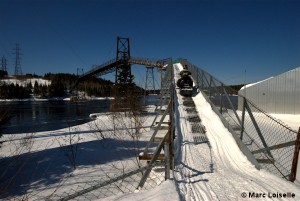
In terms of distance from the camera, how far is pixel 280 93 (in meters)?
21.0

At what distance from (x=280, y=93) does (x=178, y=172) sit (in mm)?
19652

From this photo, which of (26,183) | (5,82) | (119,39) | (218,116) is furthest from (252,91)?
(119,39)

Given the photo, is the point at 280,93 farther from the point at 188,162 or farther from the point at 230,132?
the point at 188,162

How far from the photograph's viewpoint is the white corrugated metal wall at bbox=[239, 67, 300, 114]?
66.8ft

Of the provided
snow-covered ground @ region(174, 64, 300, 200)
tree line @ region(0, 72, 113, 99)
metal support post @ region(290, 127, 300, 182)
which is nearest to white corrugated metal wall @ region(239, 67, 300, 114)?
snow-covered ground @ region(174, 64, 300, 200)

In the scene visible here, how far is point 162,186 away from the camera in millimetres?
4250

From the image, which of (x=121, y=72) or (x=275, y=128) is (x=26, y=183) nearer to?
(x=275, y=128)

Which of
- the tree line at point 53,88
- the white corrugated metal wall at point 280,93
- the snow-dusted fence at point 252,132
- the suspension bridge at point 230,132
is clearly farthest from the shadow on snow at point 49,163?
the white corrugated metal wall at point 280,93

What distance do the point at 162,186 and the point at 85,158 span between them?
627 cm

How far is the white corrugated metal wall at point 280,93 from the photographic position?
20375mm

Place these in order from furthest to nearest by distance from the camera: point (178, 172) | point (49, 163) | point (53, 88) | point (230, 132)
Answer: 1. point (53, 88)
2. point (49, 163)
3. point (230, 132)
4. point (178, 172)

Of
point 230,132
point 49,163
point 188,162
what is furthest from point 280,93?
point 49,163

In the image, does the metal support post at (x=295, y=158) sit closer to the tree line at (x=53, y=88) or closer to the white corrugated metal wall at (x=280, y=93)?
the tree line at (x=53, y=88)

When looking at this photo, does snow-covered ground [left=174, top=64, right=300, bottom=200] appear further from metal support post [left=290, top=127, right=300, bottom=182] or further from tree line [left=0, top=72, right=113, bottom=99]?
tree line [left=0, top=72, right=113, bottom=99]
